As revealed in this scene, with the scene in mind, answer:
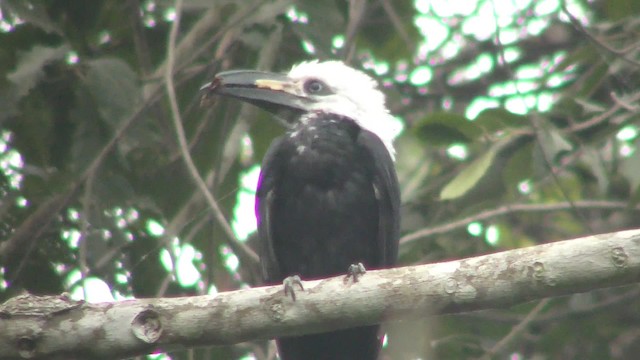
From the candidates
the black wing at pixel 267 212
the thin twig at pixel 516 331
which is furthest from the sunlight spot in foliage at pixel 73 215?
the thin twig at pixel 516 331

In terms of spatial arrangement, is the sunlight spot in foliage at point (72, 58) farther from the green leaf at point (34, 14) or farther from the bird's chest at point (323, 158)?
the bird's chest at point (323, 158)

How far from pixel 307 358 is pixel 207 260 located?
60 cm

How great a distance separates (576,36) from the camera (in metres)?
6.91

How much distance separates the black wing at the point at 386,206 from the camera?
4.68 m

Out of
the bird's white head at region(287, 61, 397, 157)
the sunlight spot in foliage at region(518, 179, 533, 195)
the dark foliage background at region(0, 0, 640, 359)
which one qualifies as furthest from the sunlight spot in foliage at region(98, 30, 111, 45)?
the sunlight spot in foliage at region(518, 179, 533, 195)

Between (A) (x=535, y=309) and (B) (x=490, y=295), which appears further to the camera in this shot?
(A) (x=535, y=309)

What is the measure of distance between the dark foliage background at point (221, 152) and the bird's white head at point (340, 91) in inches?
3.7

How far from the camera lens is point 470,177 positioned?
4.84 m

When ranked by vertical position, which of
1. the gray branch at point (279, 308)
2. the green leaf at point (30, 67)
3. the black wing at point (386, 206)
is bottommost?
the gray branch at point (279, 308)

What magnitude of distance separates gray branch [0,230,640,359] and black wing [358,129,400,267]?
3.77ft

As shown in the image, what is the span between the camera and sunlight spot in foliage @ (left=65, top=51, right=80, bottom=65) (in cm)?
488

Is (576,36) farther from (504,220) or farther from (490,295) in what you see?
(490,295)

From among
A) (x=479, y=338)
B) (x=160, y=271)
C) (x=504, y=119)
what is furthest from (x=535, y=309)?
(x=160, y=271)

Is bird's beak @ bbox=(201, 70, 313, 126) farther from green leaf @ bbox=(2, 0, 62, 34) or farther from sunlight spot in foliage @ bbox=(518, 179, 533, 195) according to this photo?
sunlight spot in foliage @ bbox=(518, 179, 533, 195)
